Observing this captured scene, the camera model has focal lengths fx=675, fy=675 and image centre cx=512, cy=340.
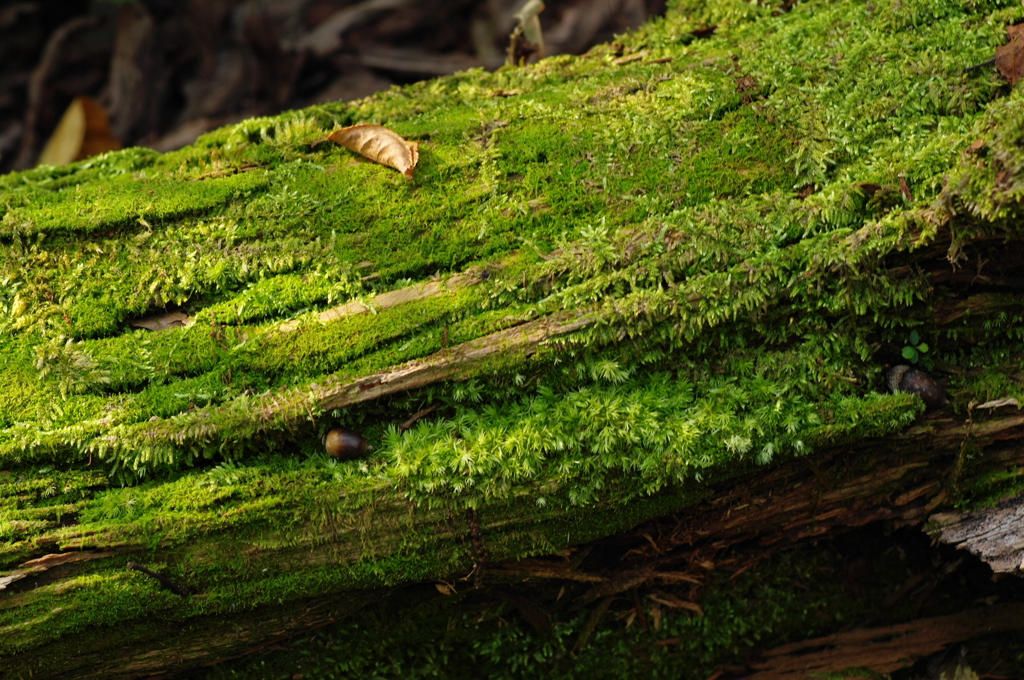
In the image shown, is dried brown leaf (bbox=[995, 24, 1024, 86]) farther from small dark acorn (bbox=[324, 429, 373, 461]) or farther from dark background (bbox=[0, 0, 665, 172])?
dark background (bbox=[0, 0, 665, 172])

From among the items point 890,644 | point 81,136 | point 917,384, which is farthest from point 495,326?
point 81,136

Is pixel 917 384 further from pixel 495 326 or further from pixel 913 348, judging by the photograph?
pixel 495 326

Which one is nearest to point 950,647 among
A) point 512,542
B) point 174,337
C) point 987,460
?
point 987,460

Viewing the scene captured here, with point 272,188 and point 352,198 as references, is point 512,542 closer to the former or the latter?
point 352,198

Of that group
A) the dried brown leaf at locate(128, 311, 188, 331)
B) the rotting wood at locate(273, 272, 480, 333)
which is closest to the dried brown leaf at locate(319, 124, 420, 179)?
the rotting wood at locate(273, 272, 480, 333)

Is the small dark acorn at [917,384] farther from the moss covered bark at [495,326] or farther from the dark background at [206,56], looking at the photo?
the dark background at [206,56]

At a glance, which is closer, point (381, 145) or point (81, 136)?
point (381, 145)
